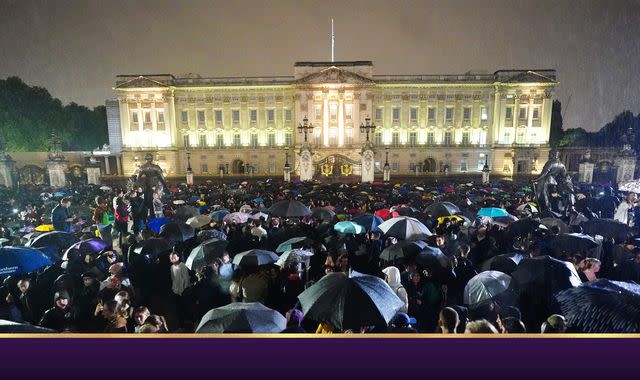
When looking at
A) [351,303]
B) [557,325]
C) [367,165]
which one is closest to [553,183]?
[557,325]

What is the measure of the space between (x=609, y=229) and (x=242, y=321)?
9075 mm

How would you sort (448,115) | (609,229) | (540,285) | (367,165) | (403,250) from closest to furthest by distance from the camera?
(540,285)
(403,250)
(609,229)
(367,165)
(448,115)

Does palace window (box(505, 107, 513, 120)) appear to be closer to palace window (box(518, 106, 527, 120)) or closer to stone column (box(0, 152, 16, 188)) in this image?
palace window (box(518, 106, 527, 120))

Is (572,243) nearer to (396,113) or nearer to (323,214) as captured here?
(323,214)

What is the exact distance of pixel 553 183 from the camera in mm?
12984

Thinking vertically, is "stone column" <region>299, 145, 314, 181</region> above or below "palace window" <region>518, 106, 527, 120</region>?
below

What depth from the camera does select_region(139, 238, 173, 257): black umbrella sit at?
780cm

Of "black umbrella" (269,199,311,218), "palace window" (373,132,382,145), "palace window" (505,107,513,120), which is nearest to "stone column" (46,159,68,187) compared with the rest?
"black umbrella" (269,199,311,218)

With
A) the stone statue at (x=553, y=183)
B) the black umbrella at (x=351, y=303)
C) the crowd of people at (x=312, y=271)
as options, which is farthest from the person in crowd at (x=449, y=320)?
the stone statue at (x=553, y=183)

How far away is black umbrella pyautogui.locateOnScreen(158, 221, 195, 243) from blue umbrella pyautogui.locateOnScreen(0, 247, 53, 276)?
3.07 m

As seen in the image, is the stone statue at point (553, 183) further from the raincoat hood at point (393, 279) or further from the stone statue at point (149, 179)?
the stone statue at point (149, 179)

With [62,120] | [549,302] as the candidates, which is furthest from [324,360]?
[62,120]

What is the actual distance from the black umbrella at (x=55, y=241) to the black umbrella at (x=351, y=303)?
638 cm

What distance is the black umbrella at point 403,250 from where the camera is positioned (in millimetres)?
7118
